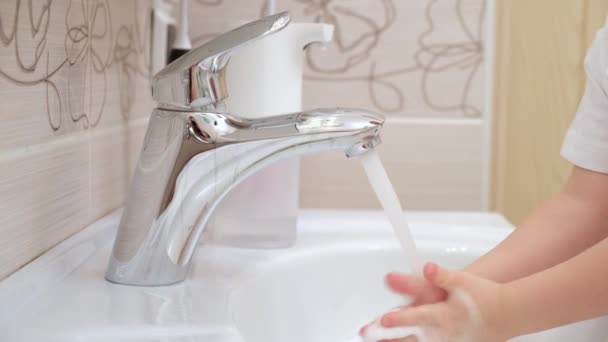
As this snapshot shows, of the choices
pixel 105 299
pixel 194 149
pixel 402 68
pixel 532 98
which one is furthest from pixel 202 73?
pixel 532 98

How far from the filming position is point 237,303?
1.69 ft

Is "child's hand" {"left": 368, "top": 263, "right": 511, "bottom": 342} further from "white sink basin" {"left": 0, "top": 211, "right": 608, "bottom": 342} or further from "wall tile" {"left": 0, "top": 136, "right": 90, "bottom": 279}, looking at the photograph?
"wall tile" {"left": 0, "top": 136, "right": 90, "bottom": 279}

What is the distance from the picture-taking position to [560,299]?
1.43ft

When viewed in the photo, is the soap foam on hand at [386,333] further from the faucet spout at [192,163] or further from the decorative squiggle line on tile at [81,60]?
the decorative squiggle line on tile at [81,60]

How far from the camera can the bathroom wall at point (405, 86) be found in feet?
3.17

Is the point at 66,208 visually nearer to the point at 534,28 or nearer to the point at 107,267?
the point at 107,267

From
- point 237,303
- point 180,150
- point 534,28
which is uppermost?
point 534,28

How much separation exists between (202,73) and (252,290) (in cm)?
18

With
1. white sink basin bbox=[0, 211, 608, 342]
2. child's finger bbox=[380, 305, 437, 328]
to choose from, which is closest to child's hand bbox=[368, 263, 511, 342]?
child's finger bbox=[380, 305, 437, 328]

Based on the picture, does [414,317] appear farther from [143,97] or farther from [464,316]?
[143,97]

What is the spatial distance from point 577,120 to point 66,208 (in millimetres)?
436

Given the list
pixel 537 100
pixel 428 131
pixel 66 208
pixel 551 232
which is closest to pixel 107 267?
pixel 66 208

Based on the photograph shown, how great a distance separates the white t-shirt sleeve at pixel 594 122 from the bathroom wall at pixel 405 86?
350 millimetres

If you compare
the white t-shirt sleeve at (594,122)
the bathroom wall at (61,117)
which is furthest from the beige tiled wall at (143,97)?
the white t-shirt sleeve at (594,122)
